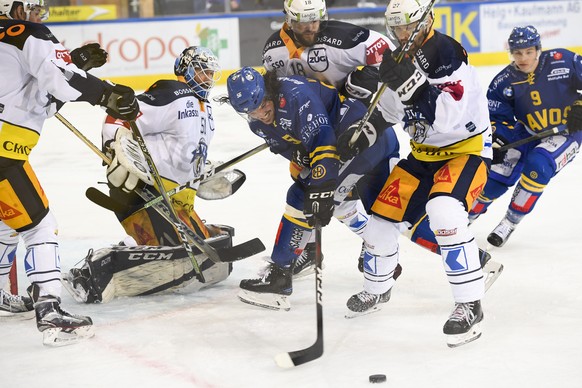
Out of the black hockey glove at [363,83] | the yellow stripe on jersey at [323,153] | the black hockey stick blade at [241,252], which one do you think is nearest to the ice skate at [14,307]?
the black hockey stick blade at [241,252]

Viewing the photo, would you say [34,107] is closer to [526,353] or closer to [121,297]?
[121,297]

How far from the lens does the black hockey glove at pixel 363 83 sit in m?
3.55

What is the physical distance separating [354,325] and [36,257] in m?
1.14

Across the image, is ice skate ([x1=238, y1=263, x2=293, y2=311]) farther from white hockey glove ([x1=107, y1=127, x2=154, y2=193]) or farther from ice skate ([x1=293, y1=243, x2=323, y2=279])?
white hockey glove ([x1=107, y1=127, x2=154, y2=193])

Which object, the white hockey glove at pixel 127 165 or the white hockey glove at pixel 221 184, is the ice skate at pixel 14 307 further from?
the white hockey glove at pixel 221 184

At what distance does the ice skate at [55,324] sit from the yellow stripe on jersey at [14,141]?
0.49 metres

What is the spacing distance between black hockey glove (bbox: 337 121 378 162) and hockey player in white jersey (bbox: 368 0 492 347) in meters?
0.17

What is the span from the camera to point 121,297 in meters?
3.66

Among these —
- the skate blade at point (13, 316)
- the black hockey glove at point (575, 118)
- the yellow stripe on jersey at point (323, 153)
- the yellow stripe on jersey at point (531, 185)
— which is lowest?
the skate blade at point (13, 316)

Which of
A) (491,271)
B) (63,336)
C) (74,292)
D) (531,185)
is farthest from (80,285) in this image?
(531,185)

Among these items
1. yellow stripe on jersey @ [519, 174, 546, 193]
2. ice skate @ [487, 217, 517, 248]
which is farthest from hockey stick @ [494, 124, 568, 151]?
ice skate @ [487, 217, 517, 248]

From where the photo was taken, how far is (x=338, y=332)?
3217 mm

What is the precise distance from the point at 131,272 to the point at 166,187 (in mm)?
409

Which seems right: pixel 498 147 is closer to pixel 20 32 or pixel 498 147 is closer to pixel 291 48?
Answer: pixel 291 48
